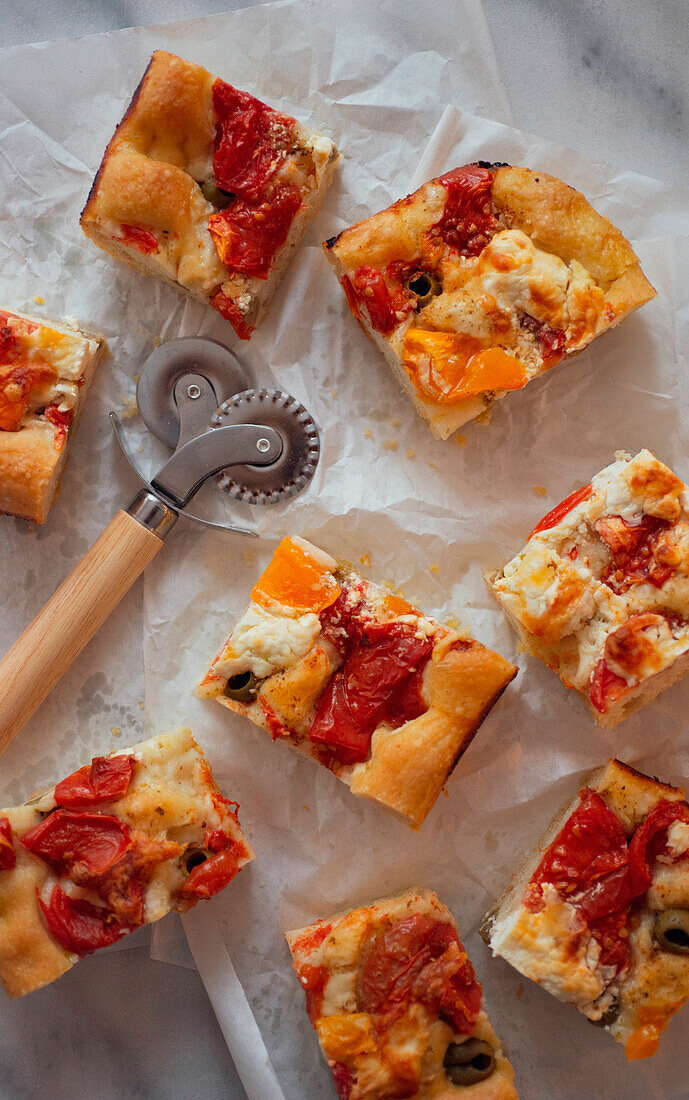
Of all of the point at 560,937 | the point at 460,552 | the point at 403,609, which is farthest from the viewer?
the point at 460,552

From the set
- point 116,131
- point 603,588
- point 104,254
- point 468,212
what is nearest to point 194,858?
point 603,588

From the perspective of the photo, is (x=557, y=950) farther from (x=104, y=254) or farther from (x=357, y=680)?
(x=104, y=254)

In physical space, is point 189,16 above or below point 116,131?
above

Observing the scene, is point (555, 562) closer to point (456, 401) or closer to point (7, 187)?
point (456, 401)

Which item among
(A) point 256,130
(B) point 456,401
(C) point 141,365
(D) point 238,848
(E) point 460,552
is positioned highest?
(A) point 256,130

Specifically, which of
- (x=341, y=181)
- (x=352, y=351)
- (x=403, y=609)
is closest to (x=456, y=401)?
(x=352, y=351)

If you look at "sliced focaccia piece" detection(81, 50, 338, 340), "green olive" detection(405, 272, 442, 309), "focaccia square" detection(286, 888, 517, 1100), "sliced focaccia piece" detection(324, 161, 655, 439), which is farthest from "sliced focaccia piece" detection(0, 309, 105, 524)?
"focaccia square" detection(286, 888, 517, 1100)
